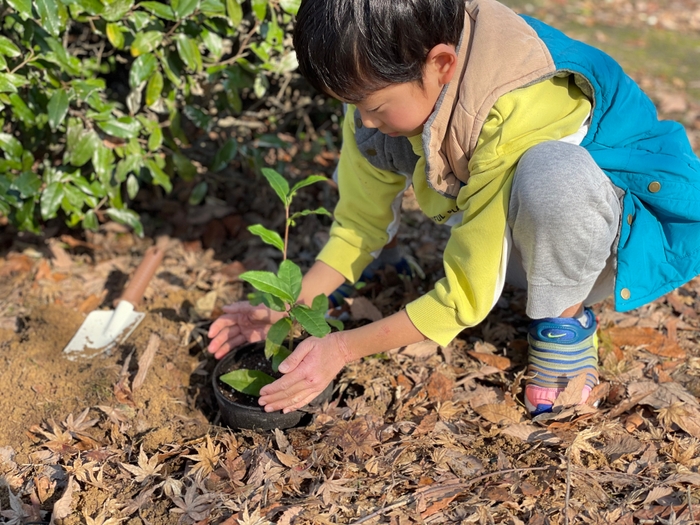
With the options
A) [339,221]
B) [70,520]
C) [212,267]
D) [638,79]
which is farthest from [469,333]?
[638,79]

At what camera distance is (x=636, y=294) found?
195 cm

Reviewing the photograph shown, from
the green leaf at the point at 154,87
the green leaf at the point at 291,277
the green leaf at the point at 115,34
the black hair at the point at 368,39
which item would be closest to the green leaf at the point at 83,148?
the green leaf at the point at 154,87

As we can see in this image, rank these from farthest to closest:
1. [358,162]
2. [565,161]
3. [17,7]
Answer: [358,162] < [17,7] < [565,161]

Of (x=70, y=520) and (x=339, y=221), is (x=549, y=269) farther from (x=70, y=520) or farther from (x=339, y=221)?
(x=70, y=520)

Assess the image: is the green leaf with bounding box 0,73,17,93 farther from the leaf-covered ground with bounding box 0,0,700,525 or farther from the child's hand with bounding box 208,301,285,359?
the child's hand with bounding box 208,301,285,359

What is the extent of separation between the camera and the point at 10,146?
2541 millimetres

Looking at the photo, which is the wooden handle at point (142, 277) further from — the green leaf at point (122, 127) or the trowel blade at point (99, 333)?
the green leaf at point (122, 127)

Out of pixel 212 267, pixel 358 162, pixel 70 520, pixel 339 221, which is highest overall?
pixel 358 162

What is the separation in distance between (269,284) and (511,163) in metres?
0.74

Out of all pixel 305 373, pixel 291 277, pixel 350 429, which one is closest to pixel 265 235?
pixel 291 277

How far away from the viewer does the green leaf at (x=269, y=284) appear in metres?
1.87

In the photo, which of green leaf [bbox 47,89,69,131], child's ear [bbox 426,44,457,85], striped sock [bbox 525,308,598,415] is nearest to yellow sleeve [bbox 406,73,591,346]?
child's ear [bbox 426,44,457,85]

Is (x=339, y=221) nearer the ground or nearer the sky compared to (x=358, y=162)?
nearer the ground

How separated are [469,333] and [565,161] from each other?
966mm
